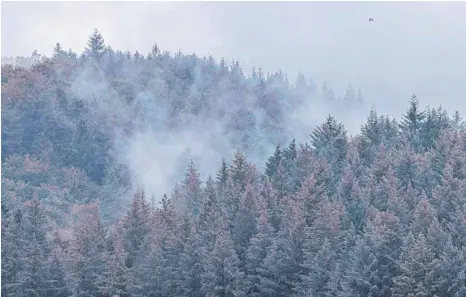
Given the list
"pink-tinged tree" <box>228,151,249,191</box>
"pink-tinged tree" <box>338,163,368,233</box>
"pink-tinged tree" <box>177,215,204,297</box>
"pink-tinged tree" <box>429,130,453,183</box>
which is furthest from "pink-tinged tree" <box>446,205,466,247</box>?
"pink-tinged tree" <box>228,151,249,191</box>

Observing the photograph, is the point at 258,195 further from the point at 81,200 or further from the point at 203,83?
the point at 203,83

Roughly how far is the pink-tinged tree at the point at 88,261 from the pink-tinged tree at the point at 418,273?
937 inches

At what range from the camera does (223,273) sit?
5547 centimetres

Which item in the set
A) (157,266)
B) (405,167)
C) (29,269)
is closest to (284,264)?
(157,266)

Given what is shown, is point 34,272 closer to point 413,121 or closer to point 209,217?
point 209,217

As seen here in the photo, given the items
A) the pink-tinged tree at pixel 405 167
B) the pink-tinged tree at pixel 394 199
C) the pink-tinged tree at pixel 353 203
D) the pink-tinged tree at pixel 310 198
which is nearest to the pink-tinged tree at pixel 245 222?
the pink-tinged tree at pixel 310 198

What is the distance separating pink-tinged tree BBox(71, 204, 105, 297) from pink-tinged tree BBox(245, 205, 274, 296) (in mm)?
11706

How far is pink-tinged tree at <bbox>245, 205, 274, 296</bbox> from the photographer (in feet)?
186

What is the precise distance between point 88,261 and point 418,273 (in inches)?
1048

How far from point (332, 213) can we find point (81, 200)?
197 ft

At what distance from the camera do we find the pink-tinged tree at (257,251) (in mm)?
56719

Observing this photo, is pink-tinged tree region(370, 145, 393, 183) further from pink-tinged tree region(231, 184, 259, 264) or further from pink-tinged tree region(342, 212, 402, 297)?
pink-tinged tree region(342, 212, 402, 297)

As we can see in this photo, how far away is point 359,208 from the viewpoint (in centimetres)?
5800

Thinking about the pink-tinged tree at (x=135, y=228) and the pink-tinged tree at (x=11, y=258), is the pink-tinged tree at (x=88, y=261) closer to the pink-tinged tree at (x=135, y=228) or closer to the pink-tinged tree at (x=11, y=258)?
the pink-tinged tree at (x=135, y=228)
